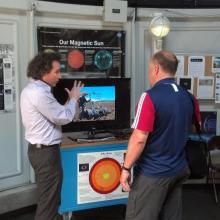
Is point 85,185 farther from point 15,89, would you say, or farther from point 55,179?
point 15,89

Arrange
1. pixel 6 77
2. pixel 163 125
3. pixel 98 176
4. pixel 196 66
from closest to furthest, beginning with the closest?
pixel 163 125 < pixel 98 176 < pixel 6 77 < pixel 196 66

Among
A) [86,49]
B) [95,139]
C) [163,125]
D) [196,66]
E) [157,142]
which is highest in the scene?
[86,49]

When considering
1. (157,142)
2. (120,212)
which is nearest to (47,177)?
(157,142)

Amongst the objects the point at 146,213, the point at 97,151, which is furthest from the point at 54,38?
the point at 146,213

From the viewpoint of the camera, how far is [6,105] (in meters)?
3.72

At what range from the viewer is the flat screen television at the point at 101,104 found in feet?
11.3

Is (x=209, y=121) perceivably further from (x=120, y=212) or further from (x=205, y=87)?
(x=120, y=212)

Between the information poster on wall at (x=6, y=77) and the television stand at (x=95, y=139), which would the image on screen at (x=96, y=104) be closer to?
the television stand at (x=95, y=139)

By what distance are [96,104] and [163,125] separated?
1.40 metres

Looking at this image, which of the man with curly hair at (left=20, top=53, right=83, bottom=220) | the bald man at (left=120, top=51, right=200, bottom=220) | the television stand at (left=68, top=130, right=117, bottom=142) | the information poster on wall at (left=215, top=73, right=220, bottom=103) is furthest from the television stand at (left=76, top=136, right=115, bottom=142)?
the information poster on wall at (left=215, top=73, right=220, bottom=103)

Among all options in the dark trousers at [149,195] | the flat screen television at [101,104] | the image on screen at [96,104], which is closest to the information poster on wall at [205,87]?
the flat screen television at [101,104]

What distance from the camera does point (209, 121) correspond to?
4.50m

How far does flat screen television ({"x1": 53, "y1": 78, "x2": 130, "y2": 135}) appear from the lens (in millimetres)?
3443

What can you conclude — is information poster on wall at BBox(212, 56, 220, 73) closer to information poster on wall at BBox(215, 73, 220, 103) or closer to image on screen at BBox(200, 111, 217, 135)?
information poster on wall at BBox(215, 73, 220, 103)
